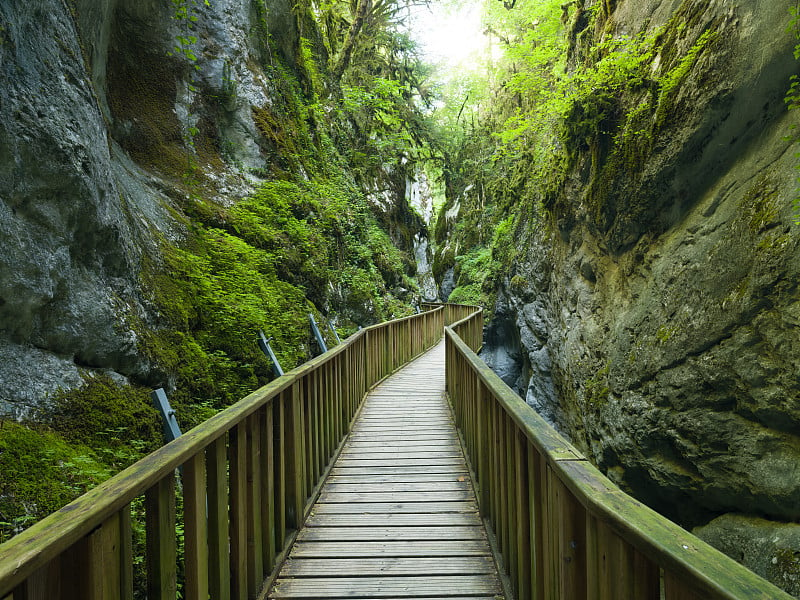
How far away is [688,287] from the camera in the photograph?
5.18m

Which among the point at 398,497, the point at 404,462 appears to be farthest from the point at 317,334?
the point at 398,497

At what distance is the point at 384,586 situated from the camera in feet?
9.75

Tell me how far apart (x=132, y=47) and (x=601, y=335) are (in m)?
10.5

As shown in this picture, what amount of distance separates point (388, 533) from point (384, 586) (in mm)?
751

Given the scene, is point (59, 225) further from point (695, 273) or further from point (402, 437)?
point (695, 273)

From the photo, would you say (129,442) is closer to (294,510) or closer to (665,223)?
(294,510)

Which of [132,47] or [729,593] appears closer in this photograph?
[729,593]

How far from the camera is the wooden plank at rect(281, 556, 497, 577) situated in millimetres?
3117

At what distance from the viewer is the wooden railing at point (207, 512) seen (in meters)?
1.26

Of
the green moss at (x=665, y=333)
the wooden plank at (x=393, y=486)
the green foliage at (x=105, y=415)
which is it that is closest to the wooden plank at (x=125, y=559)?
the green foliage at (x=105, y=415)

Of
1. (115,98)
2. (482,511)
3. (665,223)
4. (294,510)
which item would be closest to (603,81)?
(665,223)

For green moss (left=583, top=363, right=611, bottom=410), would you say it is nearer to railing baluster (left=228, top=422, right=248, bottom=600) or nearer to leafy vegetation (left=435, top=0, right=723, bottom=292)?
leafy vegetation (left=435, top=0, right=723, bottom=292)

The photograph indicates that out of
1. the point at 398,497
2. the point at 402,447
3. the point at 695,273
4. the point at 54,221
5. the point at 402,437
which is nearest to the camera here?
the point at 54,221

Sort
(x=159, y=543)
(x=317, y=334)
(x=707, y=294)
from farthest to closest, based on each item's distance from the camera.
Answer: (x=317, y=334) → (x=707, y=294) → (x=159, y=543)
